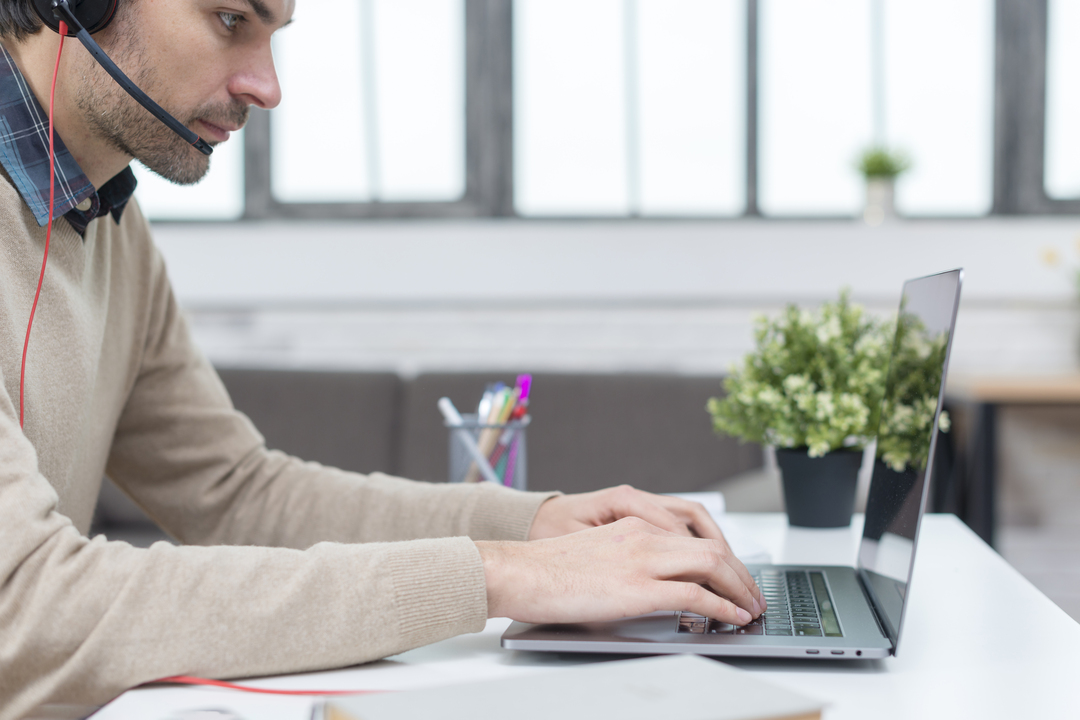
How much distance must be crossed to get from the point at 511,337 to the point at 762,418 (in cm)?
146

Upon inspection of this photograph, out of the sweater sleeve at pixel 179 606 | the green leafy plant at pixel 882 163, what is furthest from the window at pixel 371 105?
the sweater sleeve at pixel 179 606

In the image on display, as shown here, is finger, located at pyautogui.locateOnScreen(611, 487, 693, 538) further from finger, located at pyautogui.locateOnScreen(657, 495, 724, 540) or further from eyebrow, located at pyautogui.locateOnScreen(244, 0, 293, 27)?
eyebrow, located at pyautogui.locateOnScreen(244, 0, 293, 27)

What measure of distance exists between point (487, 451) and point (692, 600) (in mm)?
475

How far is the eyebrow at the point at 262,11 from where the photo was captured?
35.0 inches

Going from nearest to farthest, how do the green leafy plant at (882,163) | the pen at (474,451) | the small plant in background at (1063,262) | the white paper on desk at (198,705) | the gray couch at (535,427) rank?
the white paper on desk at (198,705) → the pen at (474,451) → the gray couch at (535,427) → the small plant in background at (1063,262) → the green leafy plant at (882,163)

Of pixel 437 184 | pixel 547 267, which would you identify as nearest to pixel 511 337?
pixel 547 267

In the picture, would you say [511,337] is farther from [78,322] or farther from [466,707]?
[466,707]

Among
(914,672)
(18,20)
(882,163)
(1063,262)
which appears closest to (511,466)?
(914,672)

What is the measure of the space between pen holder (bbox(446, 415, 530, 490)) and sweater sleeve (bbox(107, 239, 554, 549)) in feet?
0.34

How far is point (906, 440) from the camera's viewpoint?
29.1 inches

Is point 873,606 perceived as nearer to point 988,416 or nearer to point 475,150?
point 988,416

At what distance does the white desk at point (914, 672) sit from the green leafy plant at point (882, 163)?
1.88 metres

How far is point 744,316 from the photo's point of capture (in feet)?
8.05

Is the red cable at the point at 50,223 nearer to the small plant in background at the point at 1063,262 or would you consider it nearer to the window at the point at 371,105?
the window at the point at 371,105
